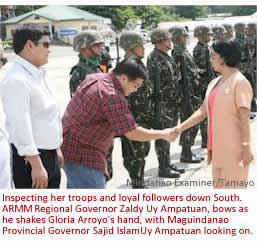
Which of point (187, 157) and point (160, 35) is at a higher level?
point (160, 35)

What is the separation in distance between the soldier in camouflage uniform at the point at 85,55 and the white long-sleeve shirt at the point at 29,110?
112 cm

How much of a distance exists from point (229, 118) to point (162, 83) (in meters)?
2.05

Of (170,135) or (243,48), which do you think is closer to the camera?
(170,135)

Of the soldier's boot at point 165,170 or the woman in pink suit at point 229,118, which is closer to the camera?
the woman in pink suit at point 229,118

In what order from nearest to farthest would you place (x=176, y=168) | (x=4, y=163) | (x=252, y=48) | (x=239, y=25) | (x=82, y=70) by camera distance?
(x=4, y=163) < (x=82, y=70) < (x=176, y=168) < (x=239, y=25) < (x=252, y=48)

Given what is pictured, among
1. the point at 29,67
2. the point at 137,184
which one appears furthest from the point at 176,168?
the point at 29,67

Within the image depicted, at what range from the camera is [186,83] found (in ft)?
19.4

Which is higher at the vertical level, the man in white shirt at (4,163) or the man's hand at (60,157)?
the man in white shirt at (4,163)

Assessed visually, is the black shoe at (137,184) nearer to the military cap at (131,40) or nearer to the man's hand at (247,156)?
the military cap at (131,40)

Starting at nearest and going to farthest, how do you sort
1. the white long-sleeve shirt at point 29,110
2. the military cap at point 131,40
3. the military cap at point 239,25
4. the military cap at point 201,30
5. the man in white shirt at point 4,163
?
1. the man in white shirt at point 4,163
2. the white long-sleeve shirt at point 29,110
3. the military cap at point 131,40
4. the military cap at point 201,30
5. the military cap at point 239,25

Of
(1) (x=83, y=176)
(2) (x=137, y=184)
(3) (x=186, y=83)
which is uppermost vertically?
(3) (x=186, y=83)

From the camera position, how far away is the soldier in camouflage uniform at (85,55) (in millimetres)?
4277

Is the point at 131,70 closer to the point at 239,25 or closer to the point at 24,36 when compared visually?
the point at 24,36

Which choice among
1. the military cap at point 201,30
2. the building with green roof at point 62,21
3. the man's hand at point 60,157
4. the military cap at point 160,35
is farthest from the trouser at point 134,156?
the military cap at point 201,30
